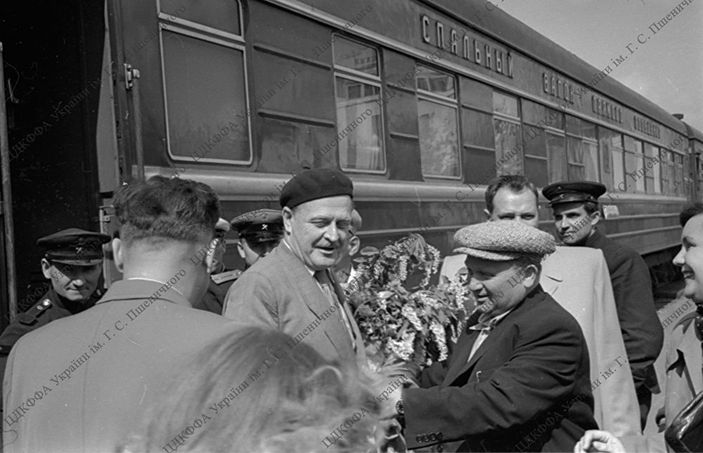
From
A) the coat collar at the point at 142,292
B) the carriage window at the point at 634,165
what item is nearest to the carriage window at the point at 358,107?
the coat collar at the point at 142,292

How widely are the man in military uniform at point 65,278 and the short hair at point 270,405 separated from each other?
221 cm

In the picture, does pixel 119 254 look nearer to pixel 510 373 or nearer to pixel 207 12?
pixel 510 373

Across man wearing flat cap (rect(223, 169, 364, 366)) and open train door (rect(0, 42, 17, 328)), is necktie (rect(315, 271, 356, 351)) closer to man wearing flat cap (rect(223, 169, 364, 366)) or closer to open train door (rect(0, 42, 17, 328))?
man wearing flat cap (rect(223, 169, 364, 366))

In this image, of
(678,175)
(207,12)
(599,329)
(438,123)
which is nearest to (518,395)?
(599,329)

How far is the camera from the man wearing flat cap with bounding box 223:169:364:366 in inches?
90.8

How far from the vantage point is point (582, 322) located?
2.82 m

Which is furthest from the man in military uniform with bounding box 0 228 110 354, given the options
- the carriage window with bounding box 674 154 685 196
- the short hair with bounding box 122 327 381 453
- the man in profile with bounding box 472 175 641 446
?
the carriage window with bounding box 674 154 685 196

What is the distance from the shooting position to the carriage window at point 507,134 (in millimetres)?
6898

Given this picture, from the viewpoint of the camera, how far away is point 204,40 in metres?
3.69

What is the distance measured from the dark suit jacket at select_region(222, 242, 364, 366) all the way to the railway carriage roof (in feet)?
13.4

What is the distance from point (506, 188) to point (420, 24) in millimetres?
2647

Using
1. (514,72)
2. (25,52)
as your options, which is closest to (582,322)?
(25,52)

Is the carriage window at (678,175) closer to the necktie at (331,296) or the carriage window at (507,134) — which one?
the carriage window at (507,134)

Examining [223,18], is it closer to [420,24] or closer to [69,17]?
[69,17]
